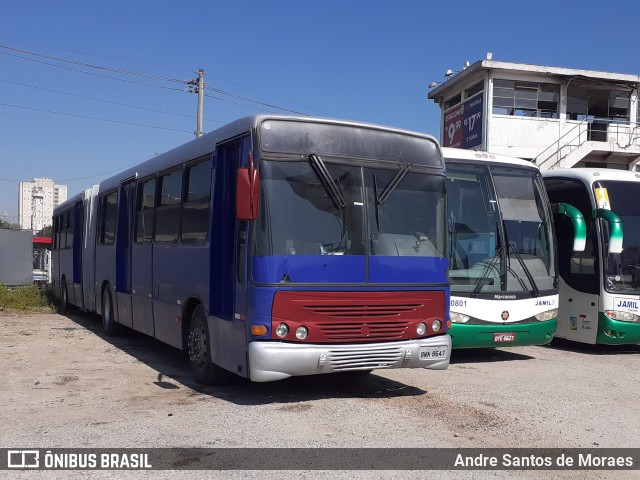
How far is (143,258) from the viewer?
10945mm

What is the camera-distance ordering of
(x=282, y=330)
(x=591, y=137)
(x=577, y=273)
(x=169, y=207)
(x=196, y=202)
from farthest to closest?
(x=591, y=137), (x=577, y=273), (x=169, y=207), (x=196, y=202), (x=282, y=330)

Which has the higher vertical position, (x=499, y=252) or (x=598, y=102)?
(x=598, y=102)

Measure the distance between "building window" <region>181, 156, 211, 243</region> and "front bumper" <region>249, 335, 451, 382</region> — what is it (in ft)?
6.68

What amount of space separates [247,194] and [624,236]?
7942 millimetres

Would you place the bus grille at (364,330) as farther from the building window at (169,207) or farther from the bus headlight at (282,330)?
the building window at (169,207)

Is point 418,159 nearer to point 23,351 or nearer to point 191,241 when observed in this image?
point 191,241

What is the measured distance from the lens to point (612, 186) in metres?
12.3

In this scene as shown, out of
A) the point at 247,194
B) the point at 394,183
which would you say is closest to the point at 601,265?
the point at 394,183

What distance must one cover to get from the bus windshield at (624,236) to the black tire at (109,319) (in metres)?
8.88

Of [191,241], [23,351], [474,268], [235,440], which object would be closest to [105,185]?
[23,351]

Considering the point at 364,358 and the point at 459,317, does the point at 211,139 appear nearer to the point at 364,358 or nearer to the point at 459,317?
the point at 364,358

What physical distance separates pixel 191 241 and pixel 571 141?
21.3 metres

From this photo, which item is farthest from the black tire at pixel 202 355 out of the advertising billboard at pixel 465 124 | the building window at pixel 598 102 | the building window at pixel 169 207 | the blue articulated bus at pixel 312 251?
the building window at pixel 598 102

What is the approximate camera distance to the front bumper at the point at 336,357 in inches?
273
